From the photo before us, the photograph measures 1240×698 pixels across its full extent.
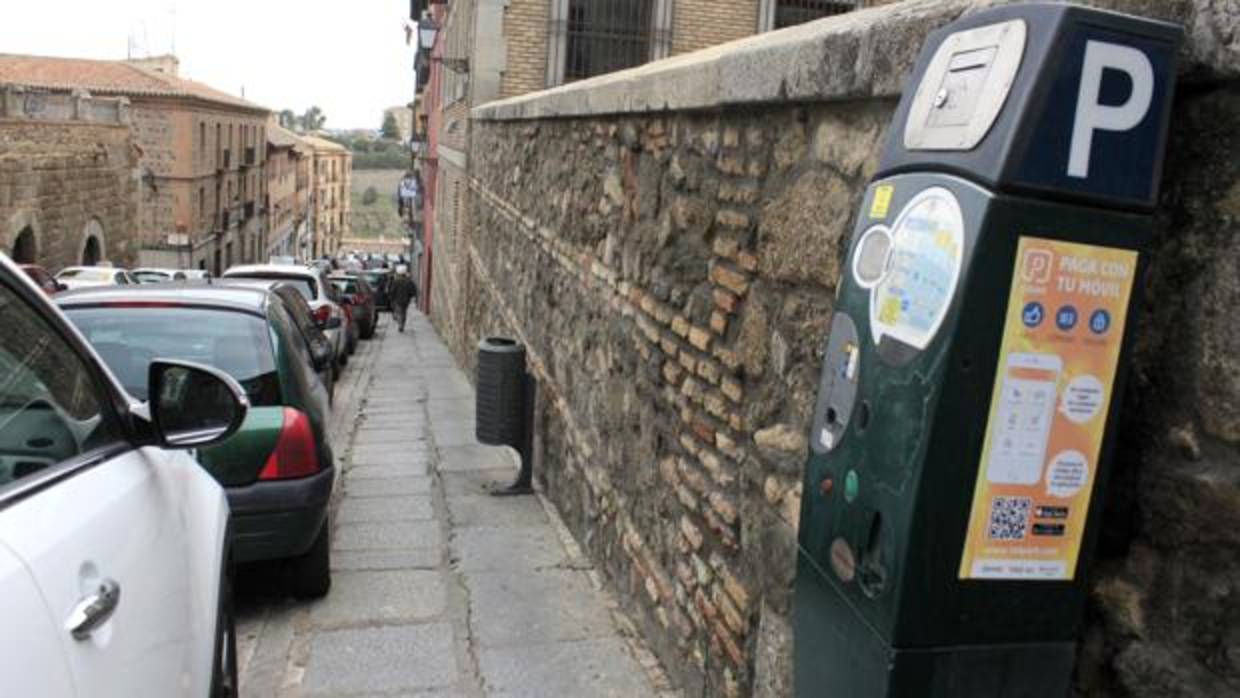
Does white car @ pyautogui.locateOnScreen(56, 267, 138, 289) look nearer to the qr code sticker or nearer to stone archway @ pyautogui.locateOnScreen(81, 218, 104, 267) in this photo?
stone archway @ pyautogui.locateOnScreen(81, 218, 104, 267)

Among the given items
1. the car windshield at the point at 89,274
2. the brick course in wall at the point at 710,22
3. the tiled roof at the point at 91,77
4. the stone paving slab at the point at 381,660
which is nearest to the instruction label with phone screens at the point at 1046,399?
the stone paving slab at the point at 381,660

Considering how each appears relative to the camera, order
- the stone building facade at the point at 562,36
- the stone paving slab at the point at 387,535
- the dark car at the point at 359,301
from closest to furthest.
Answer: the stone paving slab at the point at 387,535 → the stone building facade at the point at 562,36 → the dark car at the point at 359,301

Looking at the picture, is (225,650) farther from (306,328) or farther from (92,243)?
(92,243)

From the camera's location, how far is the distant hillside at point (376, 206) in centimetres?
13112

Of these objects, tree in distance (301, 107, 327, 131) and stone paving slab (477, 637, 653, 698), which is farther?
tree in distance (301, 107, 327, 131)

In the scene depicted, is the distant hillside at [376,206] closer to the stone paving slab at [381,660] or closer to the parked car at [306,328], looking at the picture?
the parked car at [306,328]

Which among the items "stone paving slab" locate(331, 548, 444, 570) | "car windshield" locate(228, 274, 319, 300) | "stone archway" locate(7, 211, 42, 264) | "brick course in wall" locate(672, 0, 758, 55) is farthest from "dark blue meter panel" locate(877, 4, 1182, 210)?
"stone archway" locate(7, 211, 42, 264)

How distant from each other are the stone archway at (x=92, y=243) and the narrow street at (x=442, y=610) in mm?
24575

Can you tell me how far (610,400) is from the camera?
5223 millimetres

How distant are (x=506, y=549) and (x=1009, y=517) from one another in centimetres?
418

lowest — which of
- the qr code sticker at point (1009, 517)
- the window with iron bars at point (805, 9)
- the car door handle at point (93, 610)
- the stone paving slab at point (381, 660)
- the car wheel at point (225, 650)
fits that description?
the stone paving slab at point (381, 660)

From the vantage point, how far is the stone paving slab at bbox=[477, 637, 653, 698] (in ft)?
13.4

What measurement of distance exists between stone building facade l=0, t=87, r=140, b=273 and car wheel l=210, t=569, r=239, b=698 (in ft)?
69.3

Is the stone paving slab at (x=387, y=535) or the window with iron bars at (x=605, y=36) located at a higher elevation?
the window with iron bars at (x=605, y=36)
